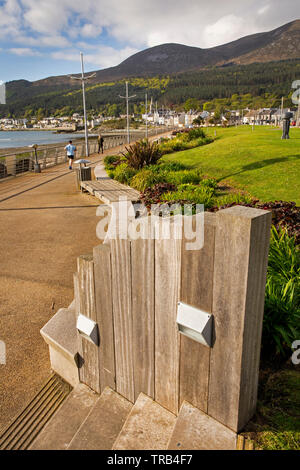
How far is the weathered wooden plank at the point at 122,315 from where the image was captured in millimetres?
2152

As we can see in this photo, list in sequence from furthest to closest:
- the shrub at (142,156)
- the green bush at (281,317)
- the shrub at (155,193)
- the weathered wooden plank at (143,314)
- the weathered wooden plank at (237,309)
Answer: the shrub at (142,156) → the shrub at (155,193) → the green bush at (281,317) → the weathered wooden plank at (143,314) → the weathered wooden plank at (237,309)

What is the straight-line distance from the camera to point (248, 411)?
188 cm

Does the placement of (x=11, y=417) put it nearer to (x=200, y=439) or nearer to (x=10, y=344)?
(x=10, y=344)

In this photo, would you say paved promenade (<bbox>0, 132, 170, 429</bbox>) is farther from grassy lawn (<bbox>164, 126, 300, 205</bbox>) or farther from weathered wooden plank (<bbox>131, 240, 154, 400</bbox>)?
grassy lawn (<bbox>164, 126, 300, 205</bbox>)

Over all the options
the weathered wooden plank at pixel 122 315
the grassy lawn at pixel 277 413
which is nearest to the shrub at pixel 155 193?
the weathered wooden plank at pixel 122 315

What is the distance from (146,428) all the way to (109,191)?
787cm

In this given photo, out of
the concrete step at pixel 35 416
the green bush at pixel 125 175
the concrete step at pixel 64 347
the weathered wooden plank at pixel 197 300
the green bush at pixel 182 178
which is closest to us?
the weathered wooden plank at pixel 197 300

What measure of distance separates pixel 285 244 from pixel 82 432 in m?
2.99

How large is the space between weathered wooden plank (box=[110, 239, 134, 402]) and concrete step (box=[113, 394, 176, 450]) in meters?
0.21

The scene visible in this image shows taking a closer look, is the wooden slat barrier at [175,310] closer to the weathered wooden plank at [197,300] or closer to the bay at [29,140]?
the weathered wooden plank at [197,300]

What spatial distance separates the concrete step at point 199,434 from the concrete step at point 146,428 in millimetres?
146

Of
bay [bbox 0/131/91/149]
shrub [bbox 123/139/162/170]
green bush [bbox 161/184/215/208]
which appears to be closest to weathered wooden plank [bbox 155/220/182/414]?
green bush [bbox 161/184/215/208]

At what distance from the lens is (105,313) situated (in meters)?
2.42
